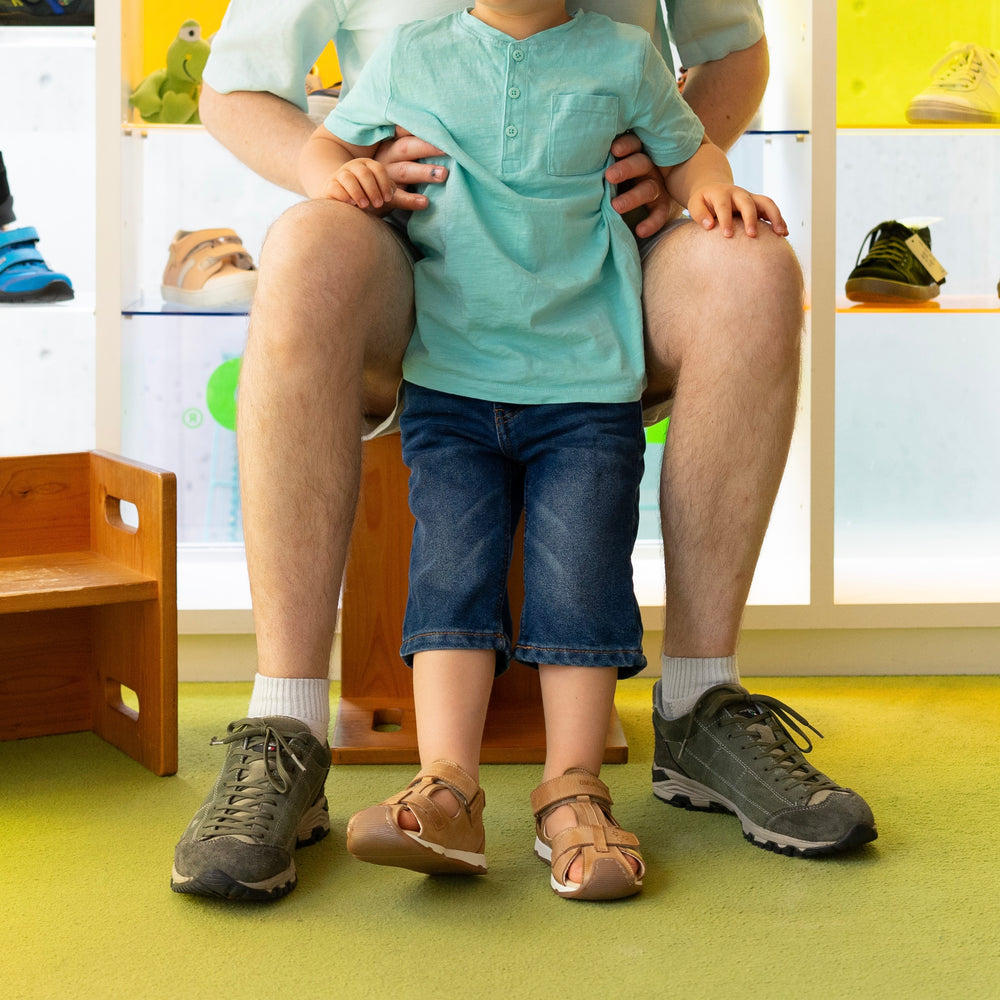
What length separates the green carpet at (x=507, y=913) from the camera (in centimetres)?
79

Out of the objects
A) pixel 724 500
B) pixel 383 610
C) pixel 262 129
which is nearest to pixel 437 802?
pixel 724 500

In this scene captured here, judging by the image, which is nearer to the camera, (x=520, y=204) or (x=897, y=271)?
(x=520, y=204)

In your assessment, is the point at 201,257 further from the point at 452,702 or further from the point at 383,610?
the point at 452,702

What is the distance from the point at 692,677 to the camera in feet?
3.61

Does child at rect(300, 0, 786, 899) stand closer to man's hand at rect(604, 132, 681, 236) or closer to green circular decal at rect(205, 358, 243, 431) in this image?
man's hand at rect(604, 132, 681, 236)

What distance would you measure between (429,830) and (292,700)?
0.62 feet

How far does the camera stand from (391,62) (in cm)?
110

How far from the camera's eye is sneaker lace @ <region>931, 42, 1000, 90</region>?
68.1 inches

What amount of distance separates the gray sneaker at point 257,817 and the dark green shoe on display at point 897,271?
1099mm

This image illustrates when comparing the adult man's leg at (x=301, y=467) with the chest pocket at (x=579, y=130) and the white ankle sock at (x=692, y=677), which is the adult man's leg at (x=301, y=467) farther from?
the white ankle sock at (x=692, y=677)

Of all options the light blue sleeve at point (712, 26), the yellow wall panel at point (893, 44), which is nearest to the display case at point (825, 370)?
the yellow wall panel at point (893, 44)

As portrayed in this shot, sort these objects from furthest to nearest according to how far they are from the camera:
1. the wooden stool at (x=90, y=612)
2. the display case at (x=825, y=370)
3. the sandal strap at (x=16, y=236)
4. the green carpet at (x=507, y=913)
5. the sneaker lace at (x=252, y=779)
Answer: the sandal strap at (x=16, y=236)
the display case at (x=825, y=370)
the wooden stool at (x=90, y=612)
the sneaker lace at (x=252, y=779)
the green carpet at (x=507, y=913)

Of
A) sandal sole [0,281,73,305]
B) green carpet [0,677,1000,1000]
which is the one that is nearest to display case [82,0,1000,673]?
sandal sole [0,281,73,305]

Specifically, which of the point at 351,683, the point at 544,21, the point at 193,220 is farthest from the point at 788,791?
the point at 193,220
